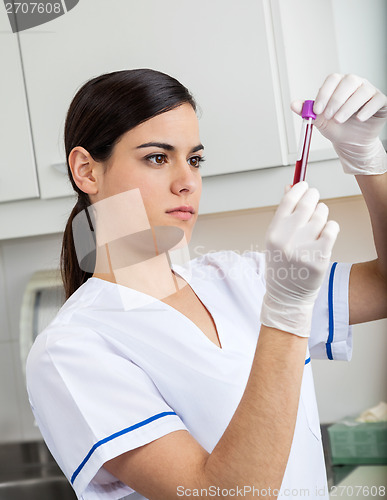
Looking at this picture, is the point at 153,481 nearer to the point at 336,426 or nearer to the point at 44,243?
the point at 336,426

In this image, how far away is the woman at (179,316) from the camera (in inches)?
26.5

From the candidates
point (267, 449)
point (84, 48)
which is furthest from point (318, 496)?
point (84, 48)

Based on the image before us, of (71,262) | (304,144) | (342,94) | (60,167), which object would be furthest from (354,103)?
(60,167)

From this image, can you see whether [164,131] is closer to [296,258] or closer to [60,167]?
[296,258]

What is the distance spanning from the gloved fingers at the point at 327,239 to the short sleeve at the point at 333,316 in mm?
341

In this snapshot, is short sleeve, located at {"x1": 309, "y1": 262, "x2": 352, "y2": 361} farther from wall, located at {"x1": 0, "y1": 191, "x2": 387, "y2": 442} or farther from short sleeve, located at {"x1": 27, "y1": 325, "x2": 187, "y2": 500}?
wall, located at {"x1": 0, "y1": 191, "x2": 387, "y2": 442}

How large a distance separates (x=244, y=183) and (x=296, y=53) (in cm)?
27

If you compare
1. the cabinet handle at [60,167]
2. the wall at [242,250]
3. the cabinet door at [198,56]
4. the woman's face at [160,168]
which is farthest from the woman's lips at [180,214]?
the wall at [242,250]

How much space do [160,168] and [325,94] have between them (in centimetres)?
24

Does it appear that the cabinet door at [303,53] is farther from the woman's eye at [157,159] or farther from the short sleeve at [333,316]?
the woman's eye at [157,159]

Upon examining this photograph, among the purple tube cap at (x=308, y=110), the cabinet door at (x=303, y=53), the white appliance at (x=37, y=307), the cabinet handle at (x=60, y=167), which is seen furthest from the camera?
the white appliance at (x=37, y=307)

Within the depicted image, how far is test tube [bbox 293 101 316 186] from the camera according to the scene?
29.7 inches

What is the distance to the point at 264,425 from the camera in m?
0.66

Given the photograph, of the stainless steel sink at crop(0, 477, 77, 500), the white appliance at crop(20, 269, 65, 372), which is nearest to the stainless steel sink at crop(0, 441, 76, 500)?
the stainless steel sink at crop(0, 477, 77, 500)
